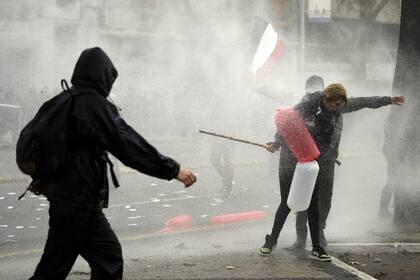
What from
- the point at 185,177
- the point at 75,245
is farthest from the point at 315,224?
the point at 75,245

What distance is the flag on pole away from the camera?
7262 millimetres

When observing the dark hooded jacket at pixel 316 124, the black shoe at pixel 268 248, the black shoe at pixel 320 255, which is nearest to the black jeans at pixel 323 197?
the dark hooded jacket at pixel 316 124

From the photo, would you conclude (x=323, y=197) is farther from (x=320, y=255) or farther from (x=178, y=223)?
(x=178, y=223)

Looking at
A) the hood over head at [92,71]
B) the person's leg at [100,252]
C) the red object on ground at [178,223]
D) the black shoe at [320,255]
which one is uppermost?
the hood over head at [92,71]

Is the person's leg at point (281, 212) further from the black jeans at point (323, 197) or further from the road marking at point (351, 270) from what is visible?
the road marking at point (351, 270)

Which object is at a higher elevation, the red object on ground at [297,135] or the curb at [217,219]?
the red object on ground at [297,135]

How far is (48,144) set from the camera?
3191 mm

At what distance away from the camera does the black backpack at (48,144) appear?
10.5 ft

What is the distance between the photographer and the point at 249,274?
4887mm

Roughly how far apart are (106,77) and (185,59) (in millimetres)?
9876

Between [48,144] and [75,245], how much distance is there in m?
0.54

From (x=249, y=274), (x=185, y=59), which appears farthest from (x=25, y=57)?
(x=249, y=274)

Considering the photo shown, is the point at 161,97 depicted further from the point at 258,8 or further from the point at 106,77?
the point at 106,77

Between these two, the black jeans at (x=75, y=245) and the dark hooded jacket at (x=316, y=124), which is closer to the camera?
the black jeans at (x=75, y=245)
